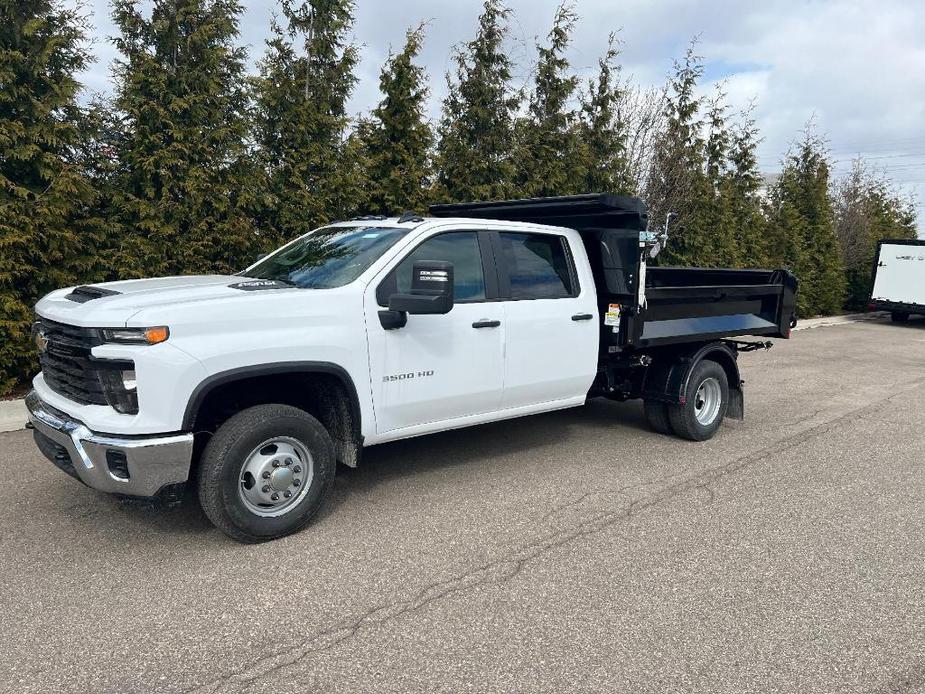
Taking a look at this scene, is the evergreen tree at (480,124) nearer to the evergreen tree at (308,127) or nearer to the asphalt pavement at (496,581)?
the evergreen tree at (308,127)

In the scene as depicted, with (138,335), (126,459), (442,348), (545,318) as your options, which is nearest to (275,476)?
(126,459)

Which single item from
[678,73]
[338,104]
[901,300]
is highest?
[678,73]

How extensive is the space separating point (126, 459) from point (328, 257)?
196cm

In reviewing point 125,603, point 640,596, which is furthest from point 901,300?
point 125,603

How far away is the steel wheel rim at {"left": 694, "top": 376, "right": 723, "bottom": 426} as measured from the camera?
22.4 ft

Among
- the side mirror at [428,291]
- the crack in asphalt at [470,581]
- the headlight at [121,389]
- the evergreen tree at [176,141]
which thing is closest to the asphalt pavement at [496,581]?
the crack in asphalt at [470,581]

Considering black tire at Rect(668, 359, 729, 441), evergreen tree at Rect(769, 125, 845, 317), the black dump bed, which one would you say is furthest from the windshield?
evergreen tree at Rect(769, 125, 845, 317)

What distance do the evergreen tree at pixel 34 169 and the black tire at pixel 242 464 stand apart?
487 cm

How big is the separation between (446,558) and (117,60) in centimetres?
749

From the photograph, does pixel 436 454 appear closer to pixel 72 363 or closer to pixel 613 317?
pixel 613 317

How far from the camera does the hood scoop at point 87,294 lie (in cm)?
412

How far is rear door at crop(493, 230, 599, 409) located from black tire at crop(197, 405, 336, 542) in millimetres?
1566

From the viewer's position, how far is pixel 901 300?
1992 cm

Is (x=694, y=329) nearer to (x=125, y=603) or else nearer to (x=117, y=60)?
(x=125, y=603)
